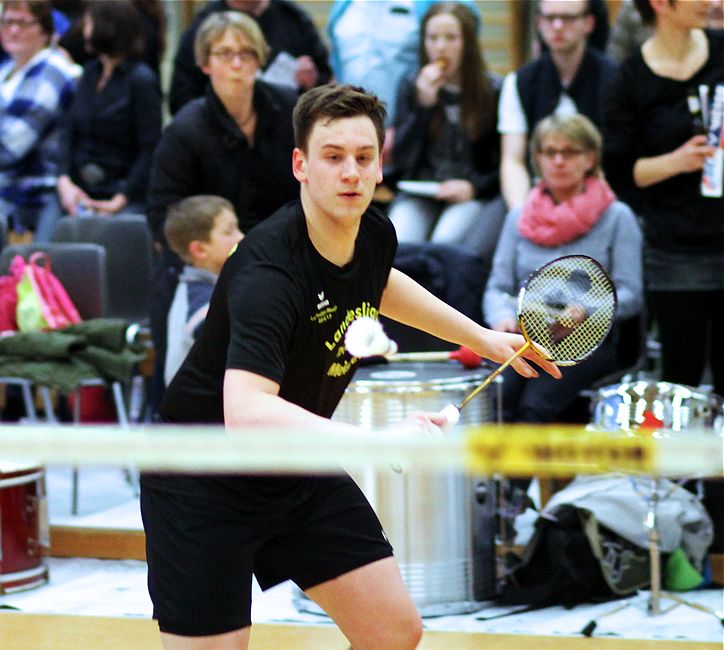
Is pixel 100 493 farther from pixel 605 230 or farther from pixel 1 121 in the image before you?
pixel 605 230

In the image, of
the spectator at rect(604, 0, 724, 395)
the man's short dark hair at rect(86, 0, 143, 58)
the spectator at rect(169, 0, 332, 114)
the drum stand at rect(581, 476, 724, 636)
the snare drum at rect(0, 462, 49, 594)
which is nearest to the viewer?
the drum stand at rect(581, 476, 724, 636)

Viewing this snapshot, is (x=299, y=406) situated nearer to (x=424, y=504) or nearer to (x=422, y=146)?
(x=424, y=504)

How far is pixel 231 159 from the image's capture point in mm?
5293

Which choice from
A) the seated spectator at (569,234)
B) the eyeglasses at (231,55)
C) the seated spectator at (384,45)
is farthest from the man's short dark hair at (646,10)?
the eyeglasses at (231,55)

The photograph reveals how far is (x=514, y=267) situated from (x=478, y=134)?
0.76 meters

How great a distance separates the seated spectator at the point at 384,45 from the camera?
616 centimetres

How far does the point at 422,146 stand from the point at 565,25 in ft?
2.58

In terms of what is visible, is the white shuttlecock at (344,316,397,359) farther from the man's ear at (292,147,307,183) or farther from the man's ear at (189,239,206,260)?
the man's ear at (189,239,206,260)

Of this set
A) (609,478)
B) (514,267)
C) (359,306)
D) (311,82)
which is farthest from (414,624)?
(311,82)

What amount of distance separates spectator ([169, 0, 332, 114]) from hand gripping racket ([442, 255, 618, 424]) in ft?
10.7

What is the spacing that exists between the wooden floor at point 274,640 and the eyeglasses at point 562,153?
6.25 feet

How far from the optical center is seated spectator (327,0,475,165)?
6164 mm

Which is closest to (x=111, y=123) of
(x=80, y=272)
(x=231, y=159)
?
(x=80, y=272)

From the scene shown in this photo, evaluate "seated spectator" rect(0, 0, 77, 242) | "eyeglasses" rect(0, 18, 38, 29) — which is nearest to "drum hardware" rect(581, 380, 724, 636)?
"seated spectator" rect(0, 0, 77, 242)
